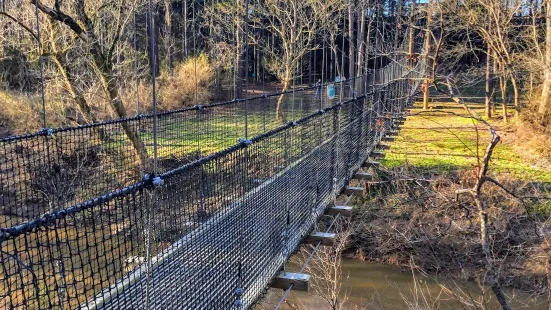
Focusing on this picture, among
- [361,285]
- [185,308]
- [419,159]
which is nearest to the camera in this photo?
[185,308]

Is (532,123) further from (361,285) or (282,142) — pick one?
(282,142)

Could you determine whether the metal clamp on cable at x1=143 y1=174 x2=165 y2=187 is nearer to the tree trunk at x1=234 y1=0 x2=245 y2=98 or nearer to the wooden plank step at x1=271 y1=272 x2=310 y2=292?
the wooden plank step at x1=271 y1=272 x2=310 y2=292

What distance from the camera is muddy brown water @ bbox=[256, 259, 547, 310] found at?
7301 mm

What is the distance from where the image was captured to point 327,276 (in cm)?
571

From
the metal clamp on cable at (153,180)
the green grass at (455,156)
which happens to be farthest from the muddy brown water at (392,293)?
the metal clamp on cable at (153,180)

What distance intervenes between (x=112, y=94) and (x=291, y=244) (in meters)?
5.57

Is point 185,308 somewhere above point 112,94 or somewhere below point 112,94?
below

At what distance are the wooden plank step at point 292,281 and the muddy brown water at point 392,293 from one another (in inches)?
176

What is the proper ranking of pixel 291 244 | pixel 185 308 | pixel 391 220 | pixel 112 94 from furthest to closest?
pixel 391 220
pixel 112 94
pixel 291 244
pixel 185 308

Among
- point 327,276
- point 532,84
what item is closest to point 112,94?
point 327,276

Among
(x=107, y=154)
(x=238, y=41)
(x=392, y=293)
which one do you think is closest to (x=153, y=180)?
(x=107, y=154)

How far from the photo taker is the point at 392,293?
8.02 meters

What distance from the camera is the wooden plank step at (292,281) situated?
249cm

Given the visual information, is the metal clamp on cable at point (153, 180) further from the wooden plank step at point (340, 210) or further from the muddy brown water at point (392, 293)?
the muddy brown water at point (392, 293)
